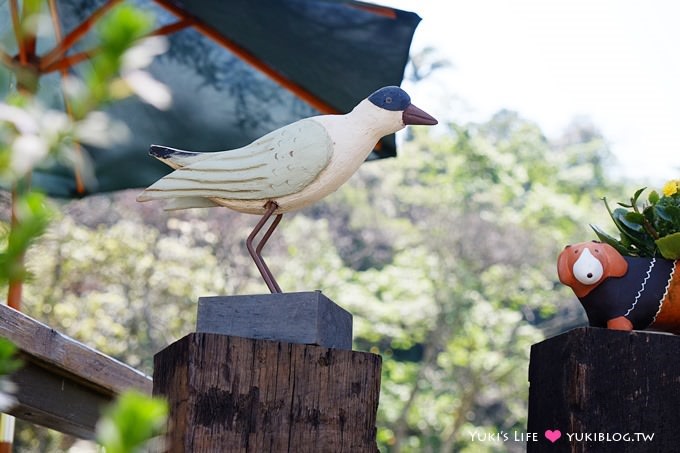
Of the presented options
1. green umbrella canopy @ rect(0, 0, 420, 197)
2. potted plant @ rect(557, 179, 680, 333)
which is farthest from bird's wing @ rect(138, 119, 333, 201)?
green umbrella canopy @ rect(0, 0, 420, 197)

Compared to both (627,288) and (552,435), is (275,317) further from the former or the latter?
(627,288)

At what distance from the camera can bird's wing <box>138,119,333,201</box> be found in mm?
1759

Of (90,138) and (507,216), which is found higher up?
(507,216)

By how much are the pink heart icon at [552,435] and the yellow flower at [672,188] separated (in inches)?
21.5

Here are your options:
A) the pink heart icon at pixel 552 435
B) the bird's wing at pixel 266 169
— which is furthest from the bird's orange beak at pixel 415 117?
the pink heart icon at pixel 552 435

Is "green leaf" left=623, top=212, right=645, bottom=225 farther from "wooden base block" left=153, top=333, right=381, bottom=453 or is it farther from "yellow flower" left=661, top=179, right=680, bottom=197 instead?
"wooden base block" left=153, top=333, right=381, bottom=453

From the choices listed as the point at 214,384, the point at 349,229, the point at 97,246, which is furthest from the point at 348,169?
the point at 349,229

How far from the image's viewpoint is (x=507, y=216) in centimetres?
1019

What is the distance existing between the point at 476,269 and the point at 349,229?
8.32 ft

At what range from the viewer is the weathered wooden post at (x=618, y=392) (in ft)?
4.83

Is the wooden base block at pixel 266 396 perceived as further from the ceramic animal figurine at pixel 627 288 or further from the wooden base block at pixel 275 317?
the ceramic animal figurine at pixel 627 288

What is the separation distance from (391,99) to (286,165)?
28cm

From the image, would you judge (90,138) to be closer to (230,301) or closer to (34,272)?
(34,272)

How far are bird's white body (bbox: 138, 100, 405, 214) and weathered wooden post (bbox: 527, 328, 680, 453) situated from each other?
59cm
